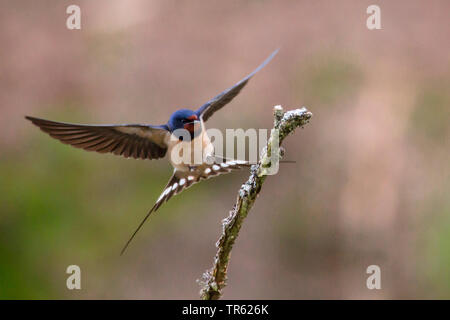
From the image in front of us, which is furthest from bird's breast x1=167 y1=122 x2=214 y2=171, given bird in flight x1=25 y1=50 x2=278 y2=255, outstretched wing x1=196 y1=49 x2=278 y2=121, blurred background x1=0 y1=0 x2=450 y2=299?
blurred background x1=0 y1=0 x2=450 y2=299

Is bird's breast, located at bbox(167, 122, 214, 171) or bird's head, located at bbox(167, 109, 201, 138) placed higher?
bird's head, located at bbox(167, 109, 201, 138)

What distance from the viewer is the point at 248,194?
6.29 ft

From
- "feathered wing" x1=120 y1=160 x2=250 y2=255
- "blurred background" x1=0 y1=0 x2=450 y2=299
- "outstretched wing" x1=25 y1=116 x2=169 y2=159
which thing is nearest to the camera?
"outstretched wing" x1=25 y1=116 x2=169 y2=159

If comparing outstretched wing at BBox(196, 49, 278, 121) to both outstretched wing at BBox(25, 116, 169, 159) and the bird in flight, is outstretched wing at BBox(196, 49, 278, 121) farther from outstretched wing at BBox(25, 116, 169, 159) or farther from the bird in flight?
outstretched wing at BBox(25, 116, 169, 159)

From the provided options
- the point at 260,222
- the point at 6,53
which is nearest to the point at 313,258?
the point at 260,222

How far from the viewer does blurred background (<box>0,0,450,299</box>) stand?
5.07m

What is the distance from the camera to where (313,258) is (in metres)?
5.30

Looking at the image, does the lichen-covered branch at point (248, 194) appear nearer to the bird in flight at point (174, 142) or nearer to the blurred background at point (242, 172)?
the bird in flight at point (174, 142)

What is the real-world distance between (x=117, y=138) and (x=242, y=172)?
2877 millimetres

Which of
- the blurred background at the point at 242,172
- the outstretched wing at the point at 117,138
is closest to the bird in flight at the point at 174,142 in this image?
the outstretched wing at the point at 117,138

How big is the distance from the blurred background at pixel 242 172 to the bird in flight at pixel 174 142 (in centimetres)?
225

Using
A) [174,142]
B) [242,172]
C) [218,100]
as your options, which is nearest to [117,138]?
[174,142]

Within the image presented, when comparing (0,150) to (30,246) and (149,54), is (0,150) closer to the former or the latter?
(30,246)

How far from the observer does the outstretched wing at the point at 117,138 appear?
2336mm
